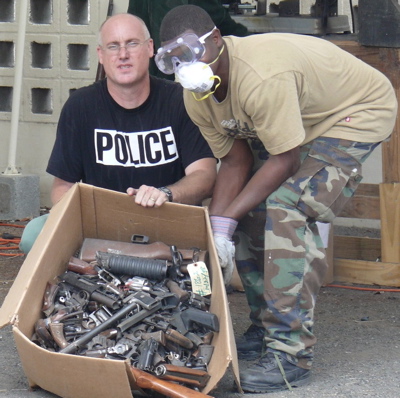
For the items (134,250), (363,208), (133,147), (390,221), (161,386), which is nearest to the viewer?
(161,386)

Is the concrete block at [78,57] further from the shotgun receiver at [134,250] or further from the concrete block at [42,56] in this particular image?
the shotgun receiver at [134,250]

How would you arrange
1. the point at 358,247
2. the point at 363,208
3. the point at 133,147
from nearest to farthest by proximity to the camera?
1. the point at 133,147
2. the point at 363,208
3. the point at 358,247

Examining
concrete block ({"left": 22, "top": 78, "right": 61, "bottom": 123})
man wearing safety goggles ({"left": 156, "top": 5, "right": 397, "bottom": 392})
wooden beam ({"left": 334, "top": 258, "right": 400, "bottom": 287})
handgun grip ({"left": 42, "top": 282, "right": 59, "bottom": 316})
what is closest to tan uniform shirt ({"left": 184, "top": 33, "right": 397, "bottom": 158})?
man wearing safety goggles ({"left": 156, "top": 5, "right": 397, "bottom": 392})

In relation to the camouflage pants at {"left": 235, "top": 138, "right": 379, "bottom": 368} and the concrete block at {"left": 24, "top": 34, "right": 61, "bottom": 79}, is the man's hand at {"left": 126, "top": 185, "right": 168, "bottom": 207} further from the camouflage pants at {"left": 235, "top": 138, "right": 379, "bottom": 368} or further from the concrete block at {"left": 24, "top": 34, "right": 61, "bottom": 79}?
the concrete block at {"left": 24, "top": 34, "right": 61, "bottom": 79}

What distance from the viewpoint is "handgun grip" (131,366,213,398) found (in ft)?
9.00

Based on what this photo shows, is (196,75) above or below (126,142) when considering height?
above

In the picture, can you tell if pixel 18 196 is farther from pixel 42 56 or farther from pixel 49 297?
pixel 49 297

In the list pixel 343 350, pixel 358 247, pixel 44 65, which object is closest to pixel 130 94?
pixel 343 350

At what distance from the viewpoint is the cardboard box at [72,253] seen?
108 inches

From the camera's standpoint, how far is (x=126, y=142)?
376 cm

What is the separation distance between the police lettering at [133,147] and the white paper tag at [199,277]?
73 centimetres

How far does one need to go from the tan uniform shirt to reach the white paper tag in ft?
1.64

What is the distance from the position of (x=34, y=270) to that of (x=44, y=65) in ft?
11.8

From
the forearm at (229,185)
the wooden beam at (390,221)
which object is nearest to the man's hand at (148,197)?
the forearm at (229,185)
